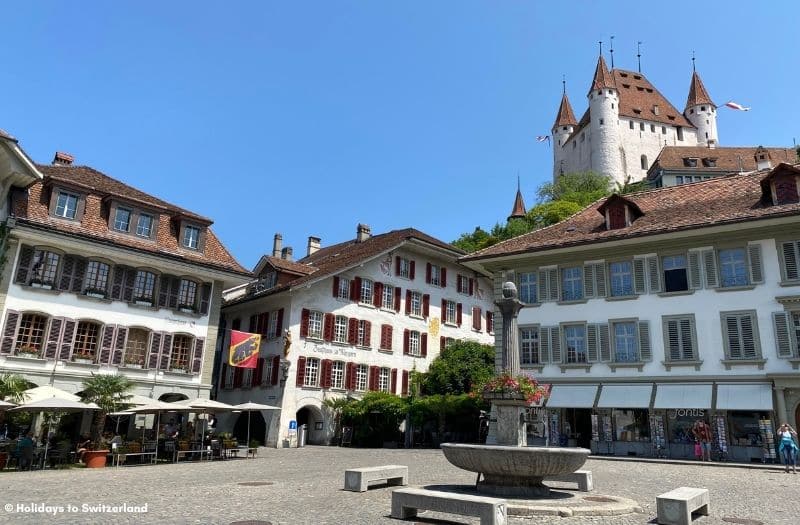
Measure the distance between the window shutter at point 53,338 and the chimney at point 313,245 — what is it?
24.8 meters

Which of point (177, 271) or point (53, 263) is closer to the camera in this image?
point (53, 263)

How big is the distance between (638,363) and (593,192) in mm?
55774

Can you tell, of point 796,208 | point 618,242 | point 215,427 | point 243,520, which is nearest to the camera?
point 243,520

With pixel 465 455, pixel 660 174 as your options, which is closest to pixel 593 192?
pixel 660 174

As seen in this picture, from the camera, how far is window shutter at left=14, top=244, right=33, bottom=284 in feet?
76.7

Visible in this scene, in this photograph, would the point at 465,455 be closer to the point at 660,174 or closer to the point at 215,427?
the point at 215,427

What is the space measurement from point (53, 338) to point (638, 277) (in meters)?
23.4

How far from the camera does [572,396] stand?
25188 millimetres

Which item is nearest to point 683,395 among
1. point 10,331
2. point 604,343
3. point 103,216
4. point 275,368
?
point 604,343

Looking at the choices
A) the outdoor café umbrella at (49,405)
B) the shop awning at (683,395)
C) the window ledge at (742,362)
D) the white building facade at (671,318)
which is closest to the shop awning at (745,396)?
the white building facade at (671,318)

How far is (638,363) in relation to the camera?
24.2 m

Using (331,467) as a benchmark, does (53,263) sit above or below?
above

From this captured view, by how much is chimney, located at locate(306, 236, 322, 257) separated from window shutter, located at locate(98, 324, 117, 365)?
2326cm

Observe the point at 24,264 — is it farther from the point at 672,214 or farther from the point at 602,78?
the point at 602,78
